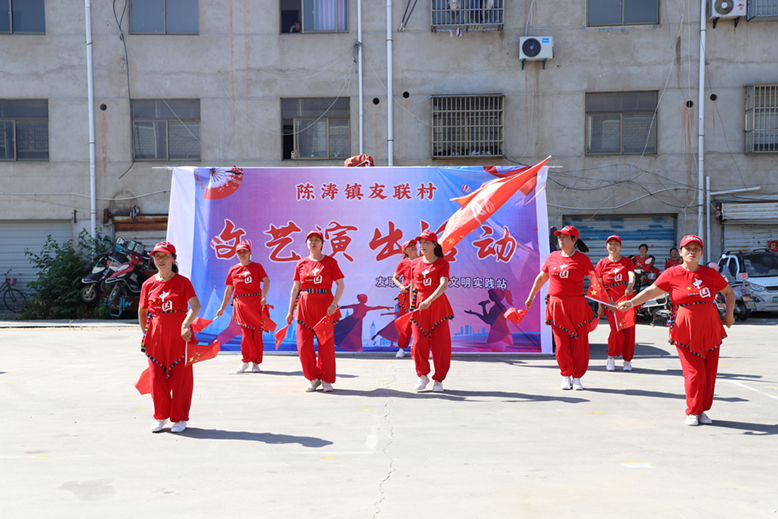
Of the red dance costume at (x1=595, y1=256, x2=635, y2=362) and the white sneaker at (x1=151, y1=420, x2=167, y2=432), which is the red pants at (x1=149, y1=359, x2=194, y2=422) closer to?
the white sneaker at (x1=151, y1=420, x2=167, y2=432)

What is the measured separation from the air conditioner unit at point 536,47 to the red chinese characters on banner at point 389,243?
9053 mm

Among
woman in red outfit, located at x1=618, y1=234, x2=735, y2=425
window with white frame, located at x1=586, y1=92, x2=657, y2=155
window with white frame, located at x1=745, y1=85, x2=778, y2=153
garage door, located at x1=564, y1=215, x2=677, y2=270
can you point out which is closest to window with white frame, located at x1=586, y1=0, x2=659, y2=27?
window with white frame, located at x1=586, y1=92, x2=657, y2=155

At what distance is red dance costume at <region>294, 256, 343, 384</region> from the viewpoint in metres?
8.02

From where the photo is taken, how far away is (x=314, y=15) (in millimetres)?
19000

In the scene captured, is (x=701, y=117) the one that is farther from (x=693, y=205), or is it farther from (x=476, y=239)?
(x=476, y=239)

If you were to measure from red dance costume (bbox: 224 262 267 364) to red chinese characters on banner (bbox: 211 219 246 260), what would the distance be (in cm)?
151

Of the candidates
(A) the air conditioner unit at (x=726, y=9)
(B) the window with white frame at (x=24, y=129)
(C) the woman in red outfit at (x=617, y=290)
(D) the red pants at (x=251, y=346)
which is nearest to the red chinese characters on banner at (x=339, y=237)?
(D) the red pants at (x=251, y=346)

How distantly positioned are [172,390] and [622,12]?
16.6m

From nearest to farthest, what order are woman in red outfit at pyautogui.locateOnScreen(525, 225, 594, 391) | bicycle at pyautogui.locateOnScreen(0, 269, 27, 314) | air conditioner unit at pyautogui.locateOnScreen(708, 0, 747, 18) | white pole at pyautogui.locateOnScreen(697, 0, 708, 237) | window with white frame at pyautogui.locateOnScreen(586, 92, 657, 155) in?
woman in red outfit at pyautogui.locateOnScreen(525, 225, 594, 391), air conditioner unit at pyautogui.locateOnScreen(708, 0, 747, 18), white pole at pyautogui.locateOnScreen(697, 0, 708, 237), bicycle at pyautogui.locateOnScreen(0, 269, 27, 314), window with white frame at pyautogui.locateOnScreen(586, 92, 657, 155)

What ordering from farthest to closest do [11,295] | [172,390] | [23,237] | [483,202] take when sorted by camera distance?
[23,237] < [11,295] < [483,202] < [172,390]

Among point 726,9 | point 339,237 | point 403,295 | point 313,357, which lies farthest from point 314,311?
point 726,9

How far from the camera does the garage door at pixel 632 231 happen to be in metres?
18.7

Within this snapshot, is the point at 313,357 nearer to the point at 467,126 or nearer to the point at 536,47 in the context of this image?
the point at 467,126

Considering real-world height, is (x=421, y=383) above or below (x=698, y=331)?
below
